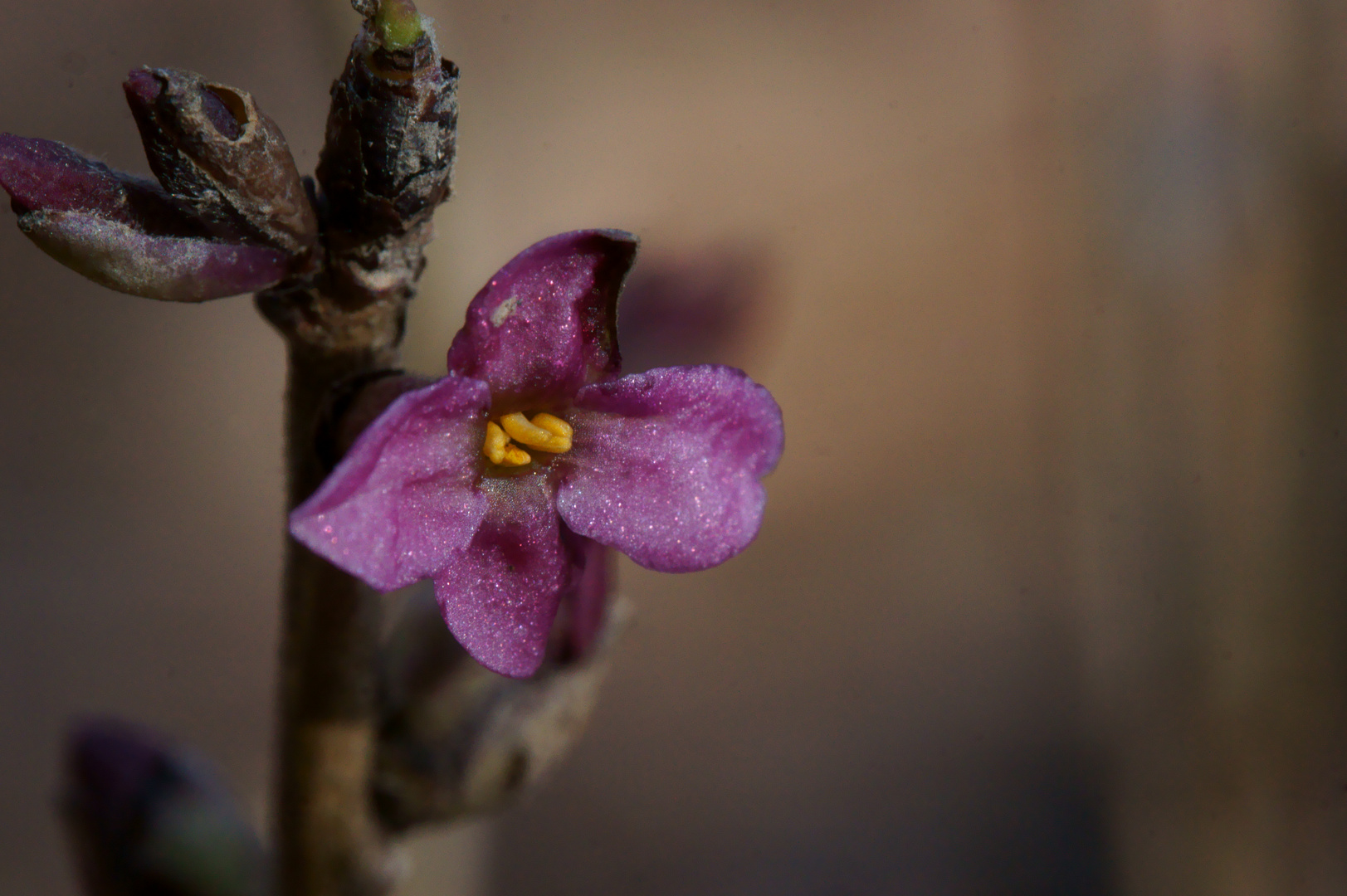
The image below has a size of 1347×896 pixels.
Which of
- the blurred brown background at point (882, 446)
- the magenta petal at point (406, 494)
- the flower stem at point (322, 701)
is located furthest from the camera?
the blurred brown background at point (882, 446)

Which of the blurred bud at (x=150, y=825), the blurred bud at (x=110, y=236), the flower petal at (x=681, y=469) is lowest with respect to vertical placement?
the blurred bud at (x=150, y=825)

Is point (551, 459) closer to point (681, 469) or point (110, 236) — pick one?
point (681, 469)

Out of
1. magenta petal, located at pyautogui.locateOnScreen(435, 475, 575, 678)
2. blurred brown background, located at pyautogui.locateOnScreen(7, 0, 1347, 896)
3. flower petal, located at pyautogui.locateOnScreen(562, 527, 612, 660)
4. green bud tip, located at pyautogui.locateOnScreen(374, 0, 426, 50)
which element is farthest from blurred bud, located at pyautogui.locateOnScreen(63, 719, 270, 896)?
blurred brown background, located at pyautogui.locateOnScreen(7, 0, 1347, 896)

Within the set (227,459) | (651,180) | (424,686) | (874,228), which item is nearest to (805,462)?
(874,228)

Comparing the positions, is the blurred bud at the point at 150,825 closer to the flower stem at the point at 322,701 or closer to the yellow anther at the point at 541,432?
the flower stem at the point at 322,701

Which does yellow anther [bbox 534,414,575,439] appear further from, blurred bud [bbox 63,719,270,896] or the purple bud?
blurred bud [bbox 63,719,270,896]

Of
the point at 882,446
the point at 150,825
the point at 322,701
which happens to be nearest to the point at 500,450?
the point at 322,701

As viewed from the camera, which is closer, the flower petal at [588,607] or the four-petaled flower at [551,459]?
the four-petaled flower at [551,459]

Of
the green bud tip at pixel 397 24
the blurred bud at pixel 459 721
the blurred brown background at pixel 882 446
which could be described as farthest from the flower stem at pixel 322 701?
the blurred brown background at pixel 882 446
